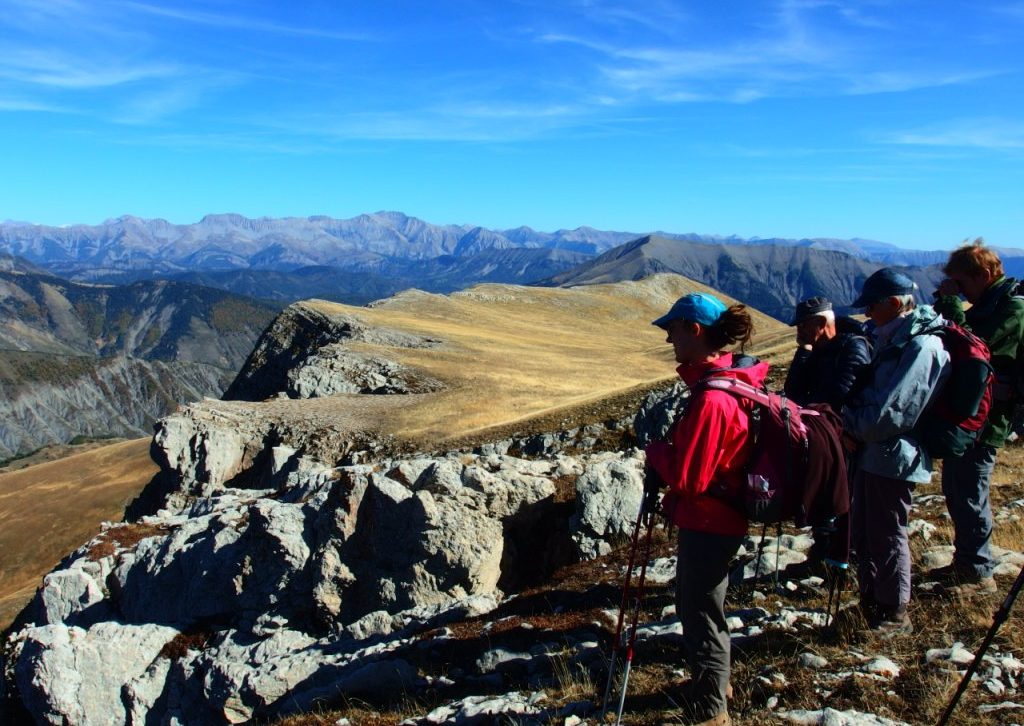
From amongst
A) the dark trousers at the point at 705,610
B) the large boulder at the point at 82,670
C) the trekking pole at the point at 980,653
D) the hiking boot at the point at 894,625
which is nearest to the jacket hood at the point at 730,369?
the dark trousers at the point at 705,610

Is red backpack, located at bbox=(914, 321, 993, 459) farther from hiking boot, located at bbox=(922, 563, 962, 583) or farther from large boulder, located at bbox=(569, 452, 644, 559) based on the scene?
large boulder, located at bbox=(569, 452, 644, 559)

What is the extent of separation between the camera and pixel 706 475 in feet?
16.9

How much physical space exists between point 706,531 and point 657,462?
2.12 feet

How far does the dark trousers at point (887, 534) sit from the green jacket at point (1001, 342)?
115cm

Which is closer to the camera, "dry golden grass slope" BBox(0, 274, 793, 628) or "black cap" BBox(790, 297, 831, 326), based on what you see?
"black cap" BBox(790, 297, 831, 326)

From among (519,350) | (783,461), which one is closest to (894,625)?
(783,461)

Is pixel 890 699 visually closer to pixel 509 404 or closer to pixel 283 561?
pixel 283 561

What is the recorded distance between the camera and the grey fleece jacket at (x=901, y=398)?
6.00 metres

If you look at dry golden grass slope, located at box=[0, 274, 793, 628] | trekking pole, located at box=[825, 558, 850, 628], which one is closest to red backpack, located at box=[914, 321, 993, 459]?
trekking pole, located at box=[825, 558, 850, 628]

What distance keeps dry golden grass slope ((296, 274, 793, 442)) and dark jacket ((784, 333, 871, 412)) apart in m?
15.0

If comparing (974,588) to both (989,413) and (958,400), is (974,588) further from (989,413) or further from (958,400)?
(958,400)

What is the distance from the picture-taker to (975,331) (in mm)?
7047

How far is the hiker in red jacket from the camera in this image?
5.16 metres

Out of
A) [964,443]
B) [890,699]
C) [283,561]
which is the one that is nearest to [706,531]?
[890,699]
